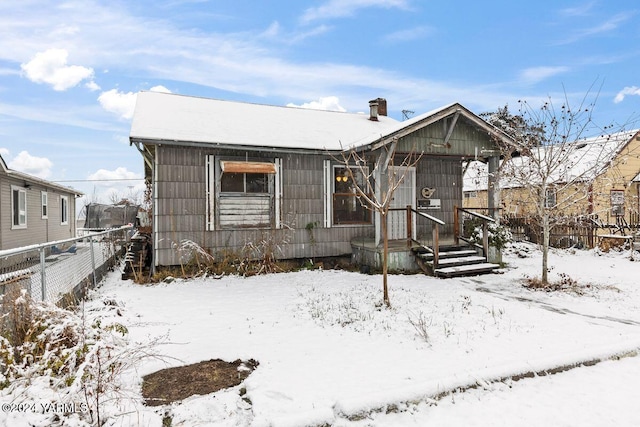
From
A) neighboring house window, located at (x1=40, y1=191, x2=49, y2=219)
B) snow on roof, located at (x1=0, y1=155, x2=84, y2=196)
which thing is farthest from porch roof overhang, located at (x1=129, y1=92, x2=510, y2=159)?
neighboring house window, located at (x1=40, y1=191, x2=49, y2=219)

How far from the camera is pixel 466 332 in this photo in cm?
489

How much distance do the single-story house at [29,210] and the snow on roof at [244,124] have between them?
6.49 metres

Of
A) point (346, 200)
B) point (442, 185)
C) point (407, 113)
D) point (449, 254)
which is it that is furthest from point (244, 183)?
point (407, 113)

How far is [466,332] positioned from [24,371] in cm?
500

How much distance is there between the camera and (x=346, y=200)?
10.9 meters

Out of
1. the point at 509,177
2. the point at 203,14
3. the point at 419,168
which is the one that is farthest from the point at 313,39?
the point at 509,177

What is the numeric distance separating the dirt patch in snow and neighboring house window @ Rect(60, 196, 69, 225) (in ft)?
67.2

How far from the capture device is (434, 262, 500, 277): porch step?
8609mm

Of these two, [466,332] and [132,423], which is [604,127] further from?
[132,423]

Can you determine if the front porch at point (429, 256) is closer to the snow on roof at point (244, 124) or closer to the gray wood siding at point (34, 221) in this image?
the snow on roof at point (244, 124)

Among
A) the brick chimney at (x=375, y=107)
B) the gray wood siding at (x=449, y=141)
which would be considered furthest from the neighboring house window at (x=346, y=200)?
the brick chimney at (x=375, y=107)

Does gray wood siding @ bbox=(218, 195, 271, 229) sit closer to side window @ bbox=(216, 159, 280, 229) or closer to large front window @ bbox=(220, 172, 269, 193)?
side window @ bbox=(216, 159, 280, 229)

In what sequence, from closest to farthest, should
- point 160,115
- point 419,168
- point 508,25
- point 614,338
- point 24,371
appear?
1. point 24,371
2. point 614,338
3. point 160,115
4. point 419,168
5. point 508,25

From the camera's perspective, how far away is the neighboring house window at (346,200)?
408 inches
